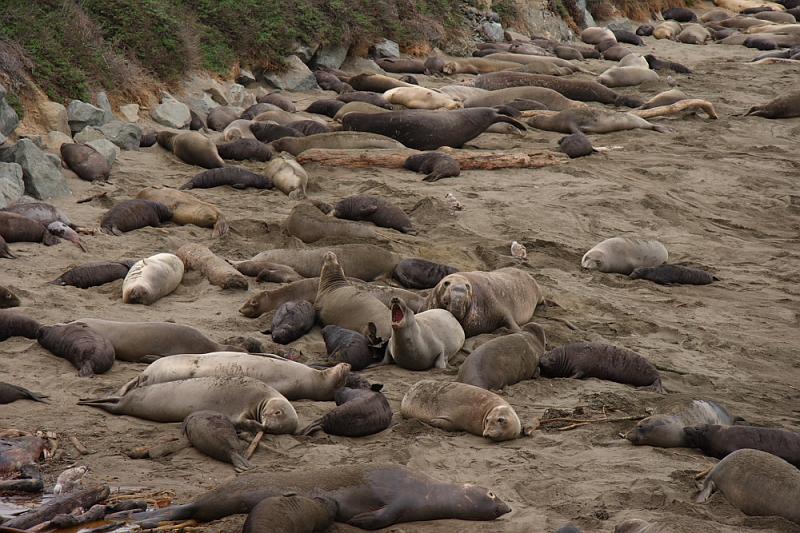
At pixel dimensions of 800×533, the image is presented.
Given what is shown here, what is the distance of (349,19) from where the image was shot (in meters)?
18.3

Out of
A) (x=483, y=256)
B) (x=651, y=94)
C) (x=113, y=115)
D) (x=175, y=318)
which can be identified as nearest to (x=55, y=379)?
(x=175, y=318)

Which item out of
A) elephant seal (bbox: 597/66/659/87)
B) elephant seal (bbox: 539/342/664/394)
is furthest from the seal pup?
elephant seal (bbox: 597/66/659/87)

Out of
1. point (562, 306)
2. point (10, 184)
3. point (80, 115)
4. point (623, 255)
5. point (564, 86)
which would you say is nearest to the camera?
point (562, 306)

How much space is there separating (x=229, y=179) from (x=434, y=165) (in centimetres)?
240

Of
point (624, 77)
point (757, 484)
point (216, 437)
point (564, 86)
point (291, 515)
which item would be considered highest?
point (291, 515)

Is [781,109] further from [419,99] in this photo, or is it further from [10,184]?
[10,184]

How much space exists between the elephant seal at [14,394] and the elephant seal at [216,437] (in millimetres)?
903

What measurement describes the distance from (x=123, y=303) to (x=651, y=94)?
43.6 ft

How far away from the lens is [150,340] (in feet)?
21.4

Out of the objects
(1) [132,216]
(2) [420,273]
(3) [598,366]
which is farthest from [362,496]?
(1) [132,216]

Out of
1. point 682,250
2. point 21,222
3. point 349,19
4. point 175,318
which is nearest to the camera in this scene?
point 175,318

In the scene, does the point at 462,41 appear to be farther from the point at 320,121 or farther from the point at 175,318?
the point at 175,318

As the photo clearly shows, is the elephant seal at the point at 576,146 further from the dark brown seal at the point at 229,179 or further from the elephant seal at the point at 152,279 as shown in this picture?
the elephant seal at the point at 152,279

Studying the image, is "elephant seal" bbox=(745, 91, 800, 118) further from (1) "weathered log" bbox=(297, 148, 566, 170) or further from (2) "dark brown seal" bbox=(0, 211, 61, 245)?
(2) "dark brown seal" bbox=(0, 211, 61, 245)
